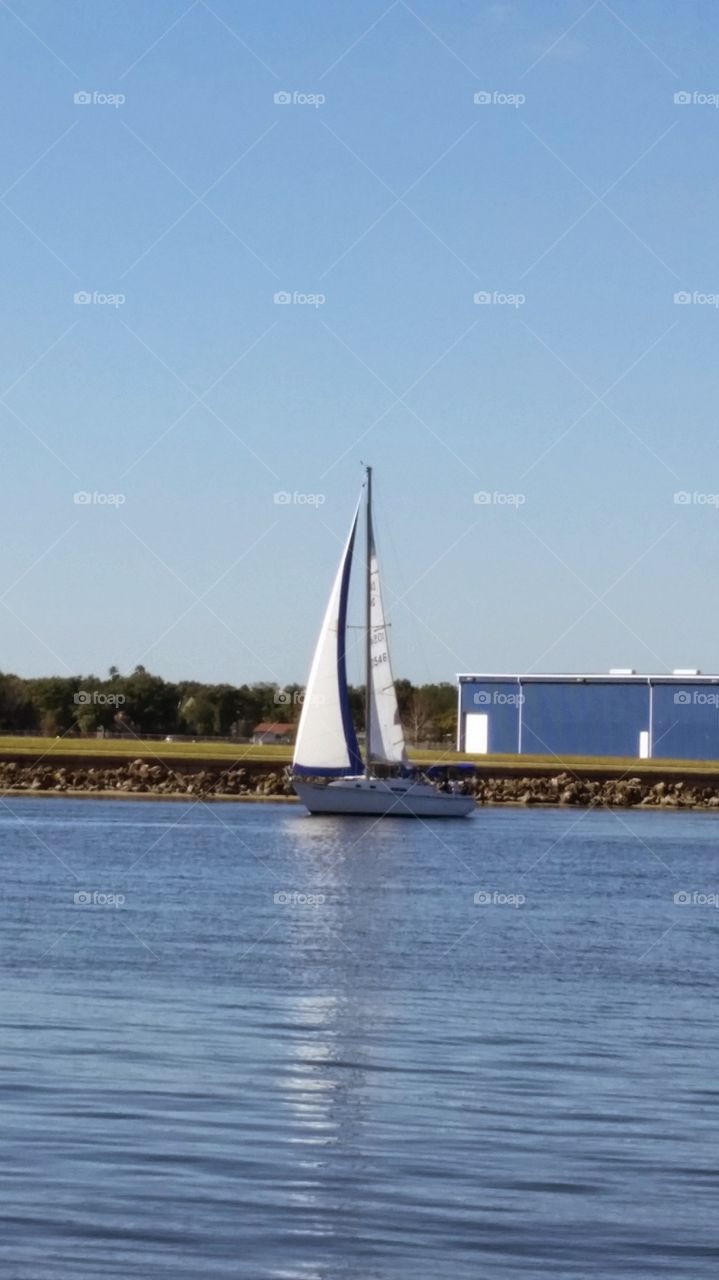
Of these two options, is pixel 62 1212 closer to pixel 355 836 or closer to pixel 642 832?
pixel 355 836

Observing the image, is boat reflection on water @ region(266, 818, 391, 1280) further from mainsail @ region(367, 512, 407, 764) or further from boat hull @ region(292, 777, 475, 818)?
boat hull @ region(292, 777, 475, 818)

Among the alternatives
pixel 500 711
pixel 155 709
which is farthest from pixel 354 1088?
pixel 155 709

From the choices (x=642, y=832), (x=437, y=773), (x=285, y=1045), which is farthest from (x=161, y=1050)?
(x=437, y=773)

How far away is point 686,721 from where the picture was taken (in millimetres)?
94250

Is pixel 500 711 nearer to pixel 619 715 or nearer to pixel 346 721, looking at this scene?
pixel 619 715

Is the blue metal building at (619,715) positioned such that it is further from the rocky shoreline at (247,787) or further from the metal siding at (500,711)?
the rocky shoreline at (247,787)

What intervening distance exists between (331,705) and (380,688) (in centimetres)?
179

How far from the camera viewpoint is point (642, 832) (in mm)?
65625

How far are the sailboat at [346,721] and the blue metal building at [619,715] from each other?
3095 cm

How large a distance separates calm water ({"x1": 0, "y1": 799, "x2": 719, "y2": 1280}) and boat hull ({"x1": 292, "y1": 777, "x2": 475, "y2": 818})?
27.4 metres

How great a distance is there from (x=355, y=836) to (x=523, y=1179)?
145ft

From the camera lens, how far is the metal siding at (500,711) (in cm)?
9662

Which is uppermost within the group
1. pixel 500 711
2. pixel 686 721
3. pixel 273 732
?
pixel 500 711

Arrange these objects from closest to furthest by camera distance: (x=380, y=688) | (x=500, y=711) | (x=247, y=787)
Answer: (x=380, y=688)
(x=247, y=787)
(x=500, y=711)
